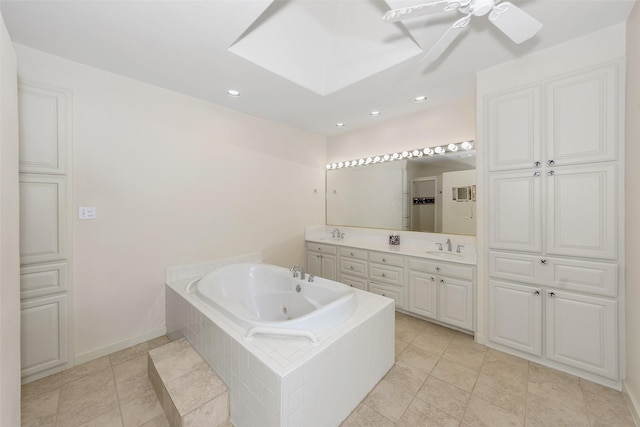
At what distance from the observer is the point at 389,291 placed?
287 cm

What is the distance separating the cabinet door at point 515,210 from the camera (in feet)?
6.44

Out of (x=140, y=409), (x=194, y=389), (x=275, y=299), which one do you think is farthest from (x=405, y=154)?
(x=140, y=409)

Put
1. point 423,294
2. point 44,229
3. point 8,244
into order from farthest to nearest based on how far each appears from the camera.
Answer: point 423,294 < point 44,229 < point 8,244

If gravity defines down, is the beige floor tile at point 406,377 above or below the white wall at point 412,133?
below

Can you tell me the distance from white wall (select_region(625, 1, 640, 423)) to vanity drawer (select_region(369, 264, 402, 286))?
162 centimetres

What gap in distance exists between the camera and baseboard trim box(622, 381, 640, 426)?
1.46 metres

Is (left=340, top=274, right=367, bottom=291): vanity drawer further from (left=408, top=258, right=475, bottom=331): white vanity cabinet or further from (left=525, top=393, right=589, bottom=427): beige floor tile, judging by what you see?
(left=525, top=393, right=589, bottom=427): beige floor tile

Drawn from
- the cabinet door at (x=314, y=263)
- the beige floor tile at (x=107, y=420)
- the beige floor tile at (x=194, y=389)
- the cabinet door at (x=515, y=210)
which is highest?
the cabinet door at (x=515, y=210)

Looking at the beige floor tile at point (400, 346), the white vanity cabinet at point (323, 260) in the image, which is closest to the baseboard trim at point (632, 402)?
the beige floor tile at point (400, 346)

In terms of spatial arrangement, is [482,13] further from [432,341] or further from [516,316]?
[432,341]

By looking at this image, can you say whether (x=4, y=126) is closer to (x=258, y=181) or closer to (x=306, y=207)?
(x=258, y=181)

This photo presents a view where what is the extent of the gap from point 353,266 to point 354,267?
0.06ft

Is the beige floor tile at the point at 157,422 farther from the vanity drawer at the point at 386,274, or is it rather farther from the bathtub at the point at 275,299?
the vanity drawer at the point at 386,274

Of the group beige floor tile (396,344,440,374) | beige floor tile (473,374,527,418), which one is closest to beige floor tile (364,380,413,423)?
beige floor tile (396,344,440,374)
